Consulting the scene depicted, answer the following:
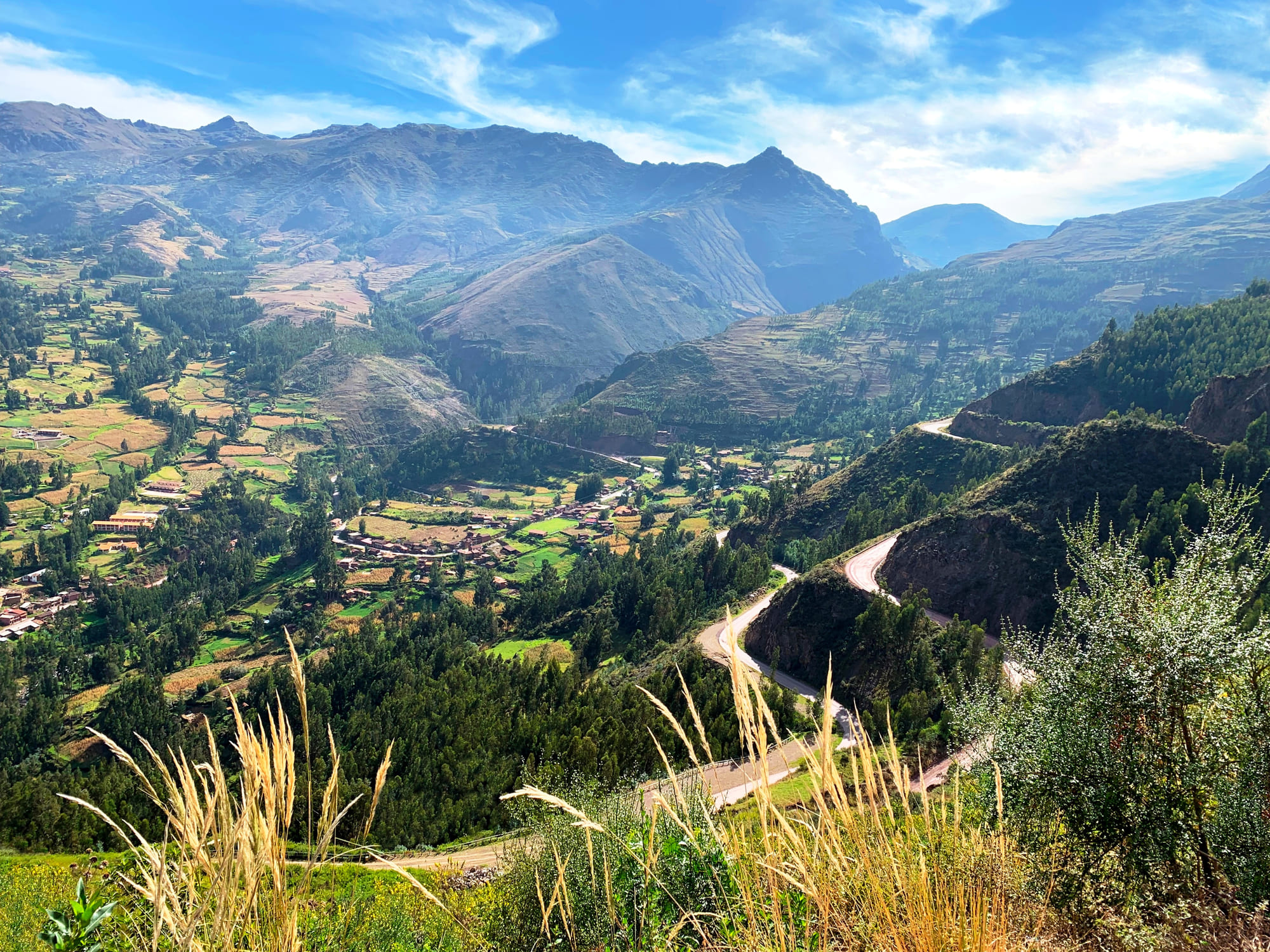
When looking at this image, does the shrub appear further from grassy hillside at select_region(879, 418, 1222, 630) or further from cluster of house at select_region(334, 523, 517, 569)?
cluster of house at select_region(334, 523, 517, 569)

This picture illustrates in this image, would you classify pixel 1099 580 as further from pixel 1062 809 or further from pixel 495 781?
pixel 495 781

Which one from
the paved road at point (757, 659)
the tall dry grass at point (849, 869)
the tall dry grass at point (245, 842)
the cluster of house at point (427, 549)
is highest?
the tall dry grass at point (245, 842)

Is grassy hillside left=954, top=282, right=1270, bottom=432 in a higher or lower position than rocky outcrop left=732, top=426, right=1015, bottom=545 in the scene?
higher

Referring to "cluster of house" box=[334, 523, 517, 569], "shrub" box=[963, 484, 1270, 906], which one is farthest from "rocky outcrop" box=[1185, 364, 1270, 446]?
"cluster of house" box=[334, 523, 517, 569]

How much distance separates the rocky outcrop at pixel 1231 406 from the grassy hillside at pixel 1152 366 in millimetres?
19367

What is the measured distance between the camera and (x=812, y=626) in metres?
59.7

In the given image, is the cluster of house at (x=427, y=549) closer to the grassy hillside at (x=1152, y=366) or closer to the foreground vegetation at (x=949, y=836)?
the grassy hillside at (x=1152, y=366)

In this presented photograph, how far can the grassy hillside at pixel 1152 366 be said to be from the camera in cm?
9200

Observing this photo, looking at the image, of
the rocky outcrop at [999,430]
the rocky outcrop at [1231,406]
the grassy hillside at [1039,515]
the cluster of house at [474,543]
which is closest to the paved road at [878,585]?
the grassy hillside at [1039,515]

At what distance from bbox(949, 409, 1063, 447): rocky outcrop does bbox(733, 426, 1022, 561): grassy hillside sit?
477cm

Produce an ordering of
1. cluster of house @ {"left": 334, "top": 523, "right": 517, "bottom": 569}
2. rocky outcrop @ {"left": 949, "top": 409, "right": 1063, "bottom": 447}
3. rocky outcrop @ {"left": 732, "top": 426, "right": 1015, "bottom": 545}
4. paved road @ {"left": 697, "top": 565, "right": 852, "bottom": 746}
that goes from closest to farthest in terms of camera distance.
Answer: paved road @ {"left": 697, "top": 565, "right": 852, "bottom": 746}
rocky outcrop @ {"left": 732, "top": 426, "right": 1015, "bottom": 545}
rocky outcrop @ {"left": 949, "top": 409, "right": 1063, "bottom": 447}
cluster of house @ {"left": 334, "top": 523, "right": 517, "bottom": 569}

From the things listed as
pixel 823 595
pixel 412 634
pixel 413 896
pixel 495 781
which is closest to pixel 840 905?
pixel 413 896

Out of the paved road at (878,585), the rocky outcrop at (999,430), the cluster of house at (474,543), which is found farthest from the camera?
the cluster of house at (474,543)

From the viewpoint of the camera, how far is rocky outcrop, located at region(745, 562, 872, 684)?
57.3m
